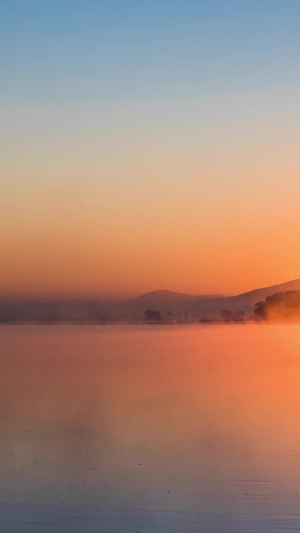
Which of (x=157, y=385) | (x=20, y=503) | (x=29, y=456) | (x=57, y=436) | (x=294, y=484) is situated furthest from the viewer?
(x=157, y=385)

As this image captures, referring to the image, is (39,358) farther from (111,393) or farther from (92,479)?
(92,479)

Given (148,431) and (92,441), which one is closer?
(92,441)

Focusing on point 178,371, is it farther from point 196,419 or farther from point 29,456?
point 29,456

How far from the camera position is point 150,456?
40.1 feet

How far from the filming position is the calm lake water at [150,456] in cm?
876

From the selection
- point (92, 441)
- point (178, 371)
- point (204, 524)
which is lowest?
point (204, 524)

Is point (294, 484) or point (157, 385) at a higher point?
point (157, 385)

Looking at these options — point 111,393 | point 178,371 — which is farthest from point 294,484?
point 178,371

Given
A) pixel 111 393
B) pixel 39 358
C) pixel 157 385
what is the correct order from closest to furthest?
pixel 111 393 < pixel 157 385 < pixel 39 358

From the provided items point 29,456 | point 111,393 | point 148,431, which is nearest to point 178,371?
point 111,393

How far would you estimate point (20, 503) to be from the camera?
9.35 meters

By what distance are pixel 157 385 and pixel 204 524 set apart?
14.8 m

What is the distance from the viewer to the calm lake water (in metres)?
8.76

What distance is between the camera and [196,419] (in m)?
16.2
